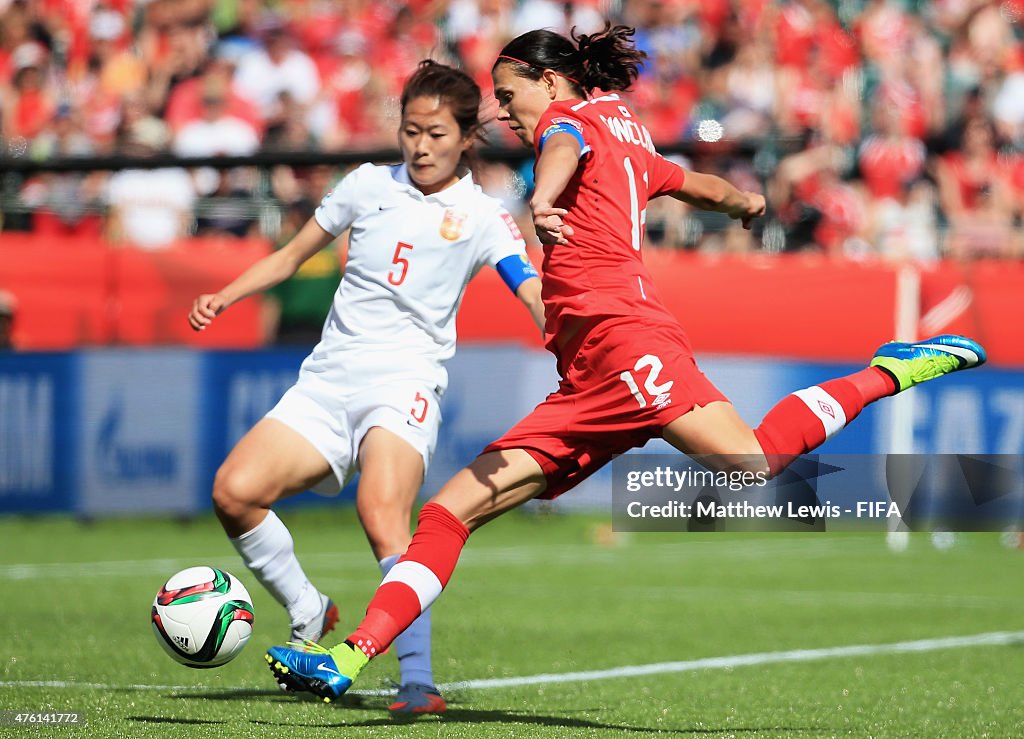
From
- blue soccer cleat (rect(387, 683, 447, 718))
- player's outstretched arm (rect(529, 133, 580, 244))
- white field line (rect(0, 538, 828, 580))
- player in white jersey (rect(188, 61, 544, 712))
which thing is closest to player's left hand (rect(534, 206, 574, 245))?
player's outstretched arm (rect(529, 133, 580, 244))

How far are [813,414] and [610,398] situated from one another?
2.32 ft

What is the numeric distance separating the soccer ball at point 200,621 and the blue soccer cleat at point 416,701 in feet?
1.97

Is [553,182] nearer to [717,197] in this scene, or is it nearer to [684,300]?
[717,197]

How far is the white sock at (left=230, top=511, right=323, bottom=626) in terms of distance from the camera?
634 centimetres

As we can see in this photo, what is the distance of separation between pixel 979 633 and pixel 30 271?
8.40 m

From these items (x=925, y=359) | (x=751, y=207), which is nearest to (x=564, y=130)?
(x=751, y=207)

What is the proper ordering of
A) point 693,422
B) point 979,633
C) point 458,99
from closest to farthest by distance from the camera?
1. point 693,422
2. point 458,99
3. point 979,633

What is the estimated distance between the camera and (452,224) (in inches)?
258

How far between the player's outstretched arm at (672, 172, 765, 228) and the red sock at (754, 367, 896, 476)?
0.75 meters

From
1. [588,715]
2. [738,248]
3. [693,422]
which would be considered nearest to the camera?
[693,422]

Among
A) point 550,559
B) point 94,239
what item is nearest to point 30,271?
point 94,239

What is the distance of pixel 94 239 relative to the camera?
14.2 m

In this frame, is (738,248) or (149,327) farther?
(738,248)

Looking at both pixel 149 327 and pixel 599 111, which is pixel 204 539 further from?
pixel 599 111
